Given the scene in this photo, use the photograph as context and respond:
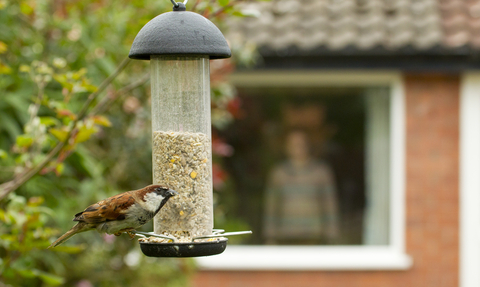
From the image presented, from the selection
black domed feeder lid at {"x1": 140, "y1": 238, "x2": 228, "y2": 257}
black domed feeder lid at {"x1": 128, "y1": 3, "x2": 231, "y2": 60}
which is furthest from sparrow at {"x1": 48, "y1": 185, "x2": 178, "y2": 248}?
black domed feeder lid at {"x1": 128, "y1": 3, "x2": 231, "y2": 60}

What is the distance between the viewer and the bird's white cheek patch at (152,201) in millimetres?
2877

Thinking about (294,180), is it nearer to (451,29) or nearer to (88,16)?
(451,29)

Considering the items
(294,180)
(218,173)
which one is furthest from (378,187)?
(218,173)

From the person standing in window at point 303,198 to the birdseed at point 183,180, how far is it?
533 centimetres

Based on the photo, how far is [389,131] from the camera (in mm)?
8422

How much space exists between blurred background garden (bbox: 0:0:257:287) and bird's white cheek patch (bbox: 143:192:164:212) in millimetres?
569

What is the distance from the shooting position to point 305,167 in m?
8.59

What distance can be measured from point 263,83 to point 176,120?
17.4 feet

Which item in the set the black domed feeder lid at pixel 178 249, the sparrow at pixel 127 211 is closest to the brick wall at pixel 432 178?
the black domed feeder lid at pixel 178 249

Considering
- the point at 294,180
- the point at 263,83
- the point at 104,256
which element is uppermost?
the point at 263,83

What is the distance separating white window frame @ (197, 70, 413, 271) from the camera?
26.7ft

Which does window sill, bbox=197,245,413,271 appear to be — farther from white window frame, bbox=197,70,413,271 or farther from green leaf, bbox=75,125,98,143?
green leaf, bbox=75,125,98,143

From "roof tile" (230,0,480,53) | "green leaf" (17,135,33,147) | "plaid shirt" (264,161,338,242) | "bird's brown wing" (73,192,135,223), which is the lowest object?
"plaid shirt" (264,161,338,242)

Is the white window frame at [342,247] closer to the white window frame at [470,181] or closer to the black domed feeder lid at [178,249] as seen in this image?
the white window frame at [470,181]
